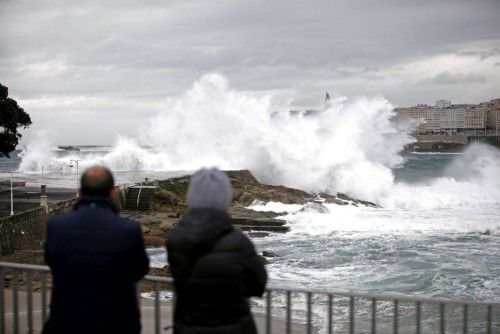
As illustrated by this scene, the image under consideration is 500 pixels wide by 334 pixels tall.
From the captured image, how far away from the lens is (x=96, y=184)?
3402mm

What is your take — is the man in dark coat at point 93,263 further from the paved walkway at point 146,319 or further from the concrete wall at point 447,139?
the concrete wall at point 447,139

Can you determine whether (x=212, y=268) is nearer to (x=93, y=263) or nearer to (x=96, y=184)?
(x=93, y=263)

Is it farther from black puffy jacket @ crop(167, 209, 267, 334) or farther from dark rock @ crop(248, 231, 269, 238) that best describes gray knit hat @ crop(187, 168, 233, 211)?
dark rock @ crop(248, 231, 269, 238)

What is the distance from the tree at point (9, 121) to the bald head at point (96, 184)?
1279 inches

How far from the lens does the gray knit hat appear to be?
3.29 metres

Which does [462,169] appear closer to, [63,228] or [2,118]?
[2,118]

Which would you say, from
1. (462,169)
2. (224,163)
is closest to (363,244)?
(224,163)

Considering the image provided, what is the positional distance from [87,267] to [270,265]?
15.2m

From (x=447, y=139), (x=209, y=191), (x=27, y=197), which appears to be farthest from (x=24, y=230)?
(x=447, y=139)

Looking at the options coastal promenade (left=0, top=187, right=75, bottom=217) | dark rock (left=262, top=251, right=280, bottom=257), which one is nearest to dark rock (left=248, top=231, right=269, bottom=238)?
dark rock (left=262, top=251, right=280, bottom=257)

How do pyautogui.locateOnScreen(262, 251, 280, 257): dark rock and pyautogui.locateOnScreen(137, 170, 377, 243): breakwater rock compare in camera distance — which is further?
pyautogui.locateOnScreen(137, 170, 377, 243): breakwater rock

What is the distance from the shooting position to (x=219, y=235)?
321 centimetres

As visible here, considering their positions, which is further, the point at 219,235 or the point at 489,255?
the point at 489,255

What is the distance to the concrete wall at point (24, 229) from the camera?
17.4m
